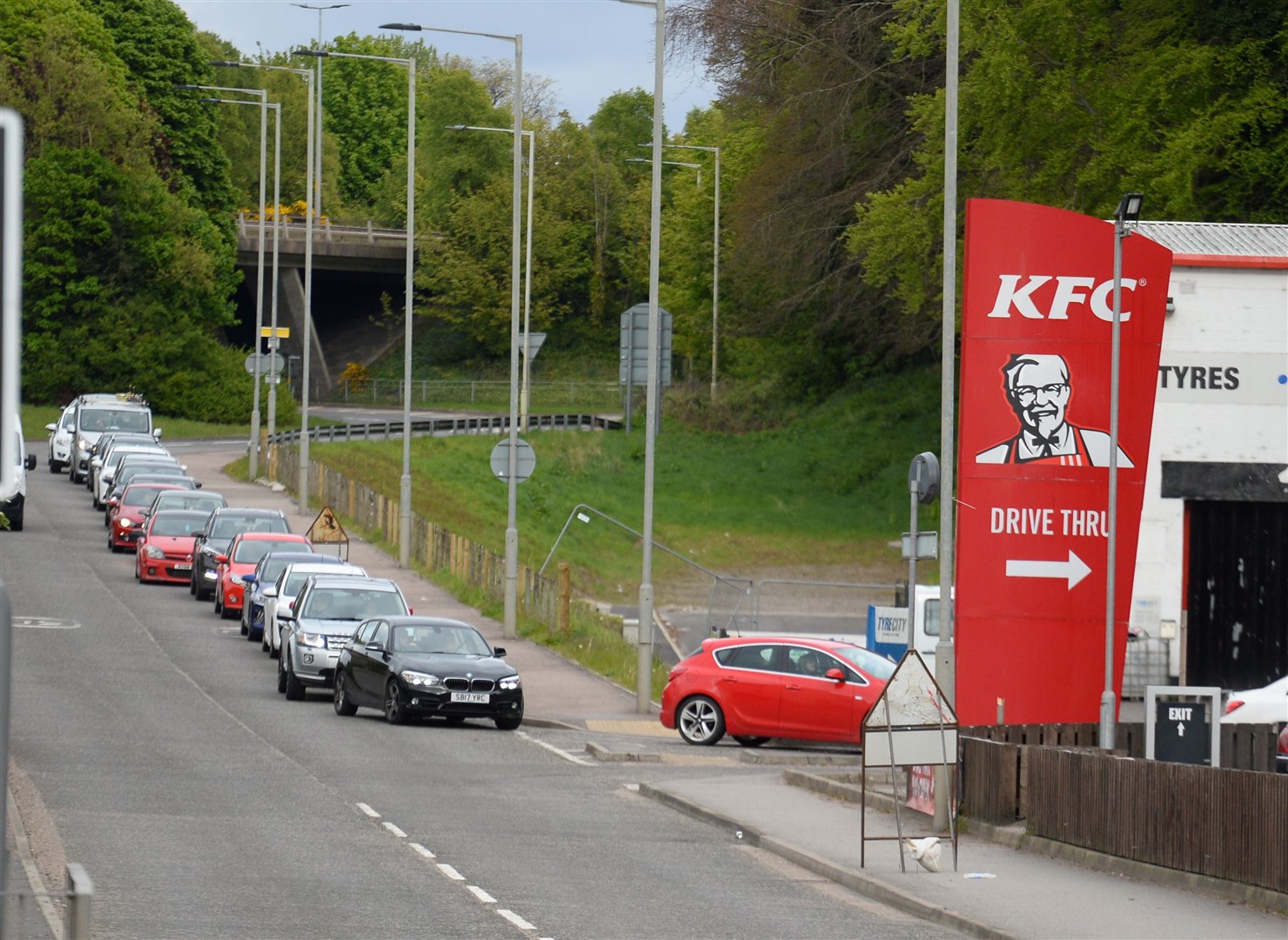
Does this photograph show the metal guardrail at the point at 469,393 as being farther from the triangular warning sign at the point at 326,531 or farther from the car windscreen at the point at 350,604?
the car windscreen at the point at 350,604

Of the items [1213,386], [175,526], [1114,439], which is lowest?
[175,526]

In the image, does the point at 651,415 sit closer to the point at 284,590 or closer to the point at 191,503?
the point at 284,590

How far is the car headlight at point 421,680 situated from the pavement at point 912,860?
7.16ft

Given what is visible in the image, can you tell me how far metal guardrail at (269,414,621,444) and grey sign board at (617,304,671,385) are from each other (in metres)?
5.13

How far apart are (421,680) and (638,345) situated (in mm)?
41989

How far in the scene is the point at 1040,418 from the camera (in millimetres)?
20625

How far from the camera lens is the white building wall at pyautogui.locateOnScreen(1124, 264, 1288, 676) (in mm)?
30875

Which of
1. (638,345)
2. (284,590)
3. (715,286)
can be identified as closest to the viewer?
(284,590)

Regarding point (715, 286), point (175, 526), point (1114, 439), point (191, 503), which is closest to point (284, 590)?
point (175, 526)

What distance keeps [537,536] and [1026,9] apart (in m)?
22.2

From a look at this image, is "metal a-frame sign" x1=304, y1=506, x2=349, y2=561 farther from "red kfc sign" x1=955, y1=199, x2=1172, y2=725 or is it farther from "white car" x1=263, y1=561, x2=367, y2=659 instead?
"red kfc sign" x1=955, y1=199, x2=1172, y2=725

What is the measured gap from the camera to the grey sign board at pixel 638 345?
2552 inches

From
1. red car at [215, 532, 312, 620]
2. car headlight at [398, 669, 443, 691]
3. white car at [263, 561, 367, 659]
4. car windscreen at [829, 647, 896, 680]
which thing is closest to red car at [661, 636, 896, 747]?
car windscreen at [829, 647, 896, 680]

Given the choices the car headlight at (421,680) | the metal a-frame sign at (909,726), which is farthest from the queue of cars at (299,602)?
the metal a-frame sign at (909,726)
